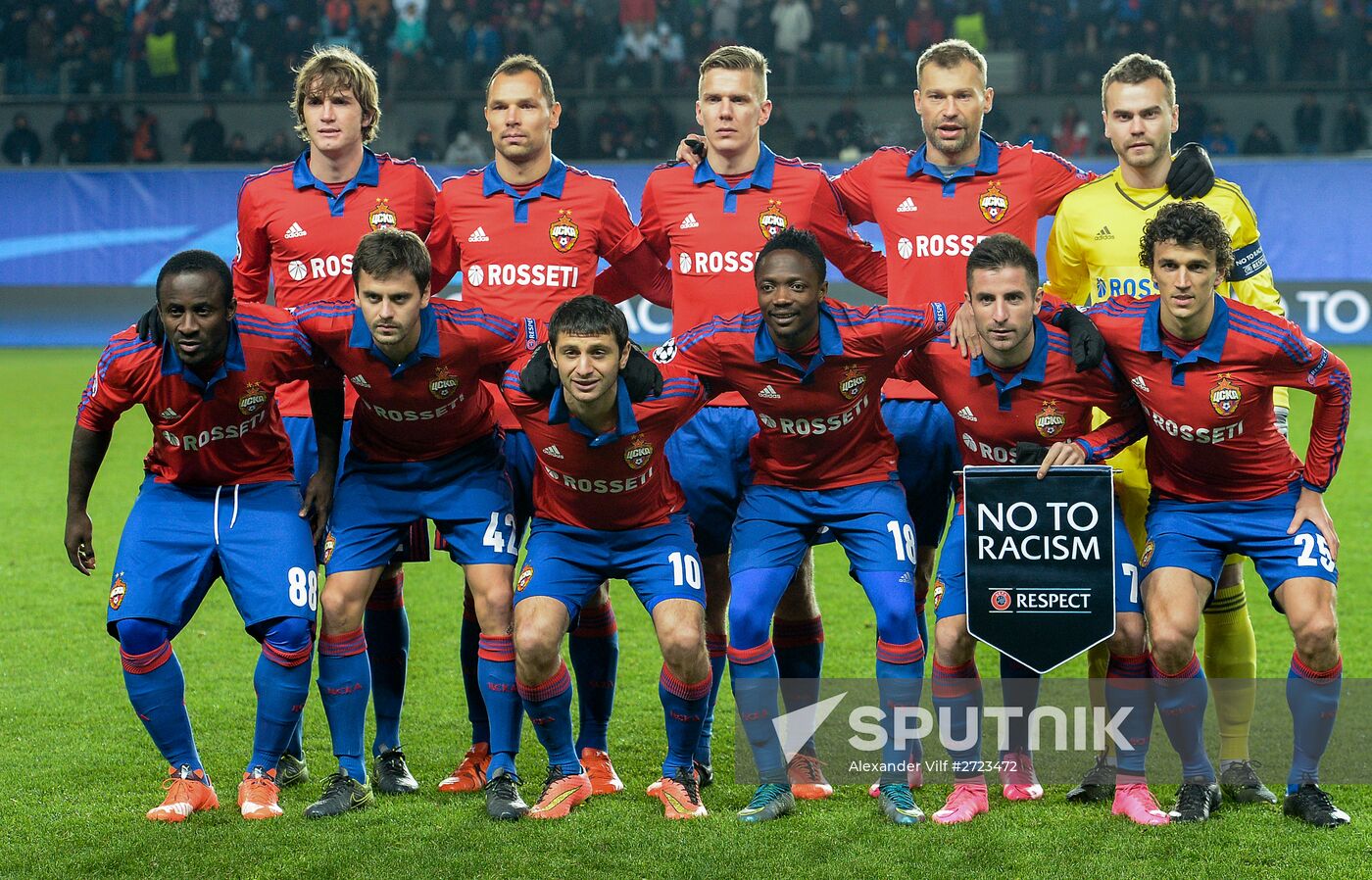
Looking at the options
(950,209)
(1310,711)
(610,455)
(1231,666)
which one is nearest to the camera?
(1310,711)

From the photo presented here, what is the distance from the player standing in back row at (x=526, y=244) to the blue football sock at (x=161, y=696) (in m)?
0.92

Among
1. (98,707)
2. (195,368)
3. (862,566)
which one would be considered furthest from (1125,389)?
(98,707)

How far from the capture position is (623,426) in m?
4.62

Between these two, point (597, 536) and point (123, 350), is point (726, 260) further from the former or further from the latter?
point (123, 350)

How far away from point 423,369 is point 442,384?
0.08 metres

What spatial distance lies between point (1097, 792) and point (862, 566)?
1.02m

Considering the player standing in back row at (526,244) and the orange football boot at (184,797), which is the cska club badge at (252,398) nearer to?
the player standing in back row at (526,244)

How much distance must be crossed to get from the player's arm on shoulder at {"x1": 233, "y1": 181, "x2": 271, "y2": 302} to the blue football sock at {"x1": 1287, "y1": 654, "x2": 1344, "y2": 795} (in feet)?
12.2

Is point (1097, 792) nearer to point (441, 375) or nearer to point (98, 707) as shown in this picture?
point (441, 375)

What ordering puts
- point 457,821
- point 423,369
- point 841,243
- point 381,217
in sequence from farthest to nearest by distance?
point 841,243
point 381,217
point 423,369
point 457,821

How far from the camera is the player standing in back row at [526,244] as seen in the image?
5141mm

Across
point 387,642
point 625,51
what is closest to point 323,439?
point 387,642

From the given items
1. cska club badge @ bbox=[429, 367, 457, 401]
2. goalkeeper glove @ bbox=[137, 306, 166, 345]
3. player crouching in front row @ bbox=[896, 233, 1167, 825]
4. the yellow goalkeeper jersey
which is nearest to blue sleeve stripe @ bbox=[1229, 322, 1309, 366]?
player crouching in front row @ bbox=[896, 233, 1167, 825]

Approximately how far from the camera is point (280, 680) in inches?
183
